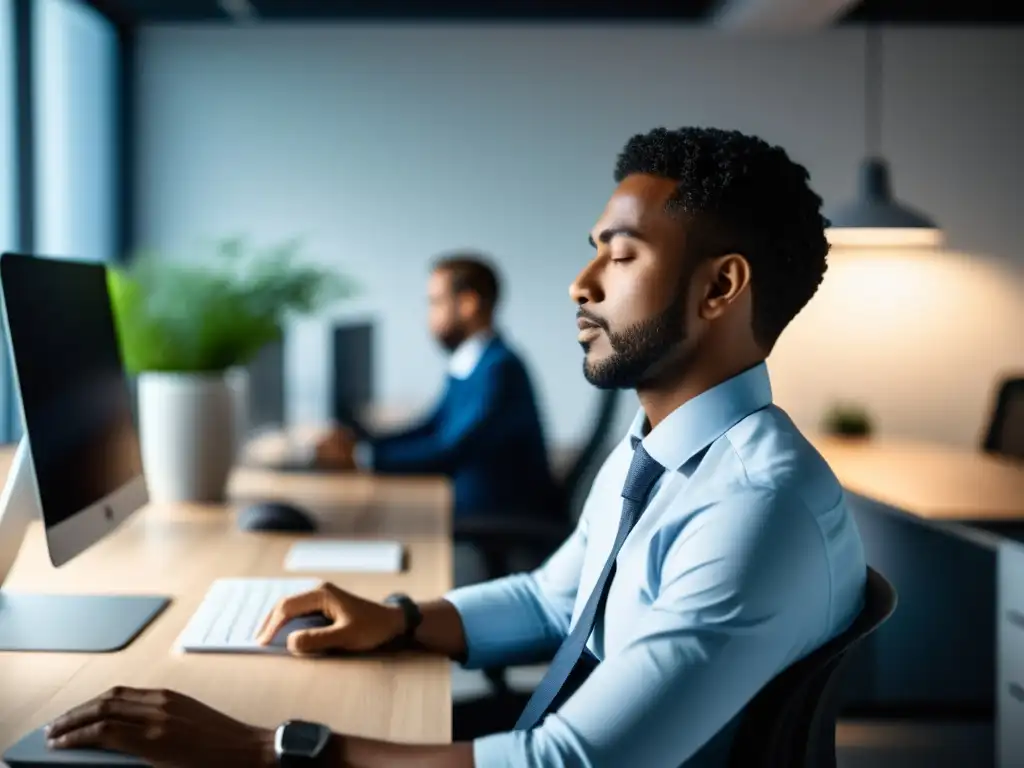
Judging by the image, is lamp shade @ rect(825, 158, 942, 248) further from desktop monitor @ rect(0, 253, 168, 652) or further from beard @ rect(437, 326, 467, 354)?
desktop monitor @ rect(0, 253, 168, 652)

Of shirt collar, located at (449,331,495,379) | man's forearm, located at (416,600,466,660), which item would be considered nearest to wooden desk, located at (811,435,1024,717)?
shirt collar, located at (449,331,495,379)

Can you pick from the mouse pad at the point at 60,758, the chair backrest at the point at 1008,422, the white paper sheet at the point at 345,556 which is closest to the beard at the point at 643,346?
the mouse pad at the point at 60,758

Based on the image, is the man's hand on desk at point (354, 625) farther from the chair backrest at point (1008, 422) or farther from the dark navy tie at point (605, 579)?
the chair backrest at point (1008, 422)

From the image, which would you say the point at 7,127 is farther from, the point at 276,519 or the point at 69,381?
the point at 69,381

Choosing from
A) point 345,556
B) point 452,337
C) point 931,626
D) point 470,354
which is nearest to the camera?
point 345,556

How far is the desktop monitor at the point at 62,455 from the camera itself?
1.26 metres

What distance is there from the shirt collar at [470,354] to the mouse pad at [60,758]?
2.35 meters

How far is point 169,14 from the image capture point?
4.87 meters

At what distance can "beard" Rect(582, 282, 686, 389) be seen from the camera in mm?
1046

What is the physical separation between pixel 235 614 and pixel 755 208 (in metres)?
0.79

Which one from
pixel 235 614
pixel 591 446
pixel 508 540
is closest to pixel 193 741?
pixel 235 614

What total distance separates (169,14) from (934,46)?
3384 mm

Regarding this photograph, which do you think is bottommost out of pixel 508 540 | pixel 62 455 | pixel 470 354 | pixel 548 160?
pixel 508 540

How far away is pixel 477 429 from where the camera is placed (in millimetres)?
3119
